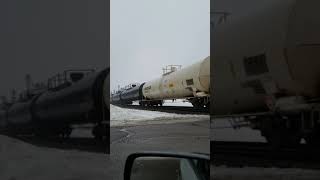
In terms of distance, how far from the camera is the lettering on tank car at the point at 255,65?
72.1 inches

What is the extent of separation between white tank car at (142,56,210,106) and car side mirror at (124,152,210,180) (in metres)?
0.47

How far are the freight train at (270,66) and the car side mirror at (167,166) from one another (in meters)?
0.33

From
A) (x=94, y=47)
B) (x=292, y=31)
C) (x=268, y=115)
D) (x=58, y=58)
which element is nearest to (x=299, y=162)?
(x=268, y=115)

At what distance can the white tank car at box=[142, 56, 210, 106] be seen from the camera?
2.16 metres

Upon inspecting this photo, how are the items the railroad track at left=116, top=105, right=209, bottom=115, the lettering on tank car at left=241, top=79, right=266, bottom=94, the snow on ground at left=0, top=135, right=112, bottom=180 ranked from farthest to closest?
the railroad track at left=116, top=105, right=209, bottom=115, the lettering on tank car at left=241, top=79, right=266, bottom=94, the snow on ground at left=0, top=135, right=112, bottom=180

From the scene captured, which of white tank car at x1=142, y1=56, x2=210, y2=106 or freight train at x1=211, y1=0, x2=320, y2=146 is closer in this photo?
freight train at x1=211, y1=0, x2=320, y2=146

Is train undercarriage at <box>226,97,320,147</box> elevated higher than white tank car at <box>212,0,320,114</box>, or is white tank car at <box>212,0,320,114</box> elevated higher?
white tank car at <box>212,0,320,114</box>

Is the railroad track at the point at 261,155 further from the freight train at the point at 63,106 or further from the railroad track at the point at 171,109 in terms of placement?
the freight train at the point at 63,106

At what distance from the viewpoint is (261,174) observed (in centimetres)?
186

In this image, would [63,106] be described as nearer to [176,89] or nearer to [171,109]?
[171,109]

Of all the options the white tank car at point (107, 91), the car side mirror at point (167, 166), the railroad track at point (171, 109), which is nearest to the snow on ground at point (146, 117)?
the railroad track at point (171, 109)

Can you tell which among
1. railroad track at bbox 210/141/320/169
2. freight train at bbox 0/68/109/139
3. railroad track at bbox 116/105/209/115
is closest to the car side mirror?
railroad track at bbox 210/141/320/169

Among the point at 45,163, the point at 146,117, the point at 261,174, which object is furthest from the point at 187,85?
the point at 45,163

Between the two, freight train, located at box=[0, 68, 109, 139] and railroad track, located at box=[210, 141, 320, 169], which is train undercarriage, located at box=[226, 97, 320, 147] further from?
freight train, located at box=[0, 68, 109, 139]
